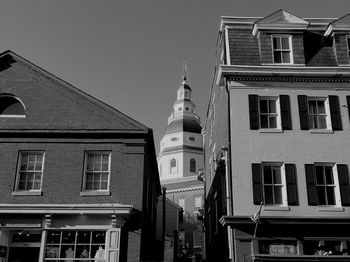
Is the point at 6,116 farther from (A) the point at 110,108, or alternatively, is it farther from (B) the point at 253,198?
(B) the point at 253,198

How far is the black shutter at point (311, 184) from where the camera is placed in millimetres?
17875

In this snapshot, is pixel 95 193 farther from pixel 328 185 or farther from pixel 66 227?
pixel 328 185

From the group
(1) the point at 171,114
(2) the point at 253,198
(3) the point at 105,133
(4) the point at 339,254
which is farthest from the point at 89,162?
(1) the point at 171,114

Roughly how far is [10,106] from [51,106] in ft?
6.45

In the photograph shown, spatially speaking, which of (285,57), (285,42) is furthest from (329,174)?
(285,42)

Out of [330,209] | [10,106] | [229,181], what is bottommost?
[330,209]

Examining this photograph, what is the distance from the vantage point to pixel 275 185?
1819cm

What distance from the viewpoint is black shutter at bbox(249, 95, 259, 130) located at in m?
18.9

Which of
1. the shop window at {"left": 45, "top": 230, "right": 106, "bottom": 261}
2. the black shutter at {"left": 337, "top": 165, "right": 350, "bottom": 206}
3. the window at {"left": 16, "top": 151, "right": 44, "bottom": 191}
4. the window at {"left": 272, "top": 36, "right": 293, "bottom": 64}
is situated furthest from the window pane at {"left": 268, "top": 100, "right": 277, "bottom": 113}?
the window at {"left": 16, "top": 151, "right": 44, "bottom": 191}

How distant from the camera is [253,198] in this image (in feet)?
58.6

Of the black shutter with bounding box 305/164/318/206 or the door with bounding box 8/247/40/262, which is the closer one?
the black shutter with bounding box 305/164/318/206

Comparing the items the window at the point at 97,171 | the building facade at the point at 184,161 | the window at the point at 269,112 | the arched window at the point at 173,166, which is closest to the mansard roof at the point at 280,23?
the window at the point at 269,112

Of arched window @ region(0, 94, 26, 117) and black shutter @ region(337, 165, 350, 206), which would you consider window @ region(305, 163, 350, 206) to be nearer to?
black shutter @ region(337, 165, 350, 206)

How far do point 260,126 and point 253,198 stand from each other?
3.08 metres
